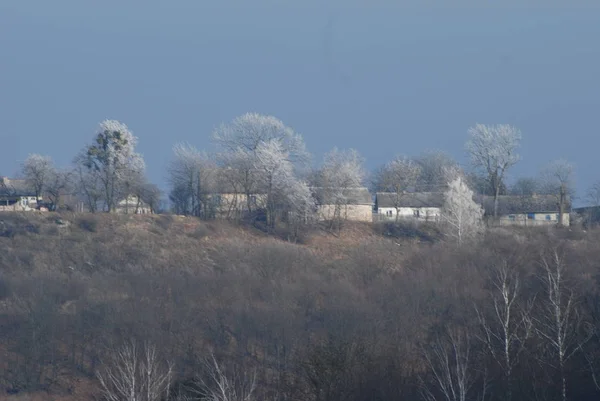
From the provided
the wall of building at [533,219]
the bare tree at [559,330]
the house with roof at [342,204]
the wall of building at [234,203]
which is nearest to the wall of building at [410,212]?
the house with roof at [342,204]

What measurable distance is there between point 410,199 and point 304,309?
30926 mm

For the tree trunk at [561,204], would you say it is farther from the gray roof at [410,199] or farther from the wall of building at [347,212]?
the wall of building at [347,212]

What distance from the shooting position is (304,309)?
4922cm

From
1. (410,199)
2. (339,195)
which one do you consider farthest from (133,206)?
(410,199)

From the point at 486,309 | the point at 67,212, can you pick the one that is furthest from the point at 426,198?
the point at 486,309

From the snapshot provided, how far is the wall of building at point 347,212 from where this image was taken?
71.1 m

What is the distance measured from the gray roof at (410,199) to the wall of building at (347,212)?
12.9 ft

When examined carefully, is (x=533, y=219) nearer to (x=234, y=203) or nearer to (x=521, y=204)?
(x=521, y=204)

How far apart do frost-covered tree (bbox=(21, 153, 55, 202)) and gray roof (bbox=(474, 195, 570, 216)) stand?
32020 mm

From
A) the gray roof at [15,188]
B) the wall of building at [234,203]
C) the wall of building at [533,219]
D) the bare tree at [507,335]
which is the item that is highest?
the gray roof at [15,188]

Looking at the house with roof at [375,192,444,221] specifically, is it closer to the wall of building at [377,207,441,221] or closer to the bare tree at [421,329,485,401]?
the wall of building at [377,207,441,221]

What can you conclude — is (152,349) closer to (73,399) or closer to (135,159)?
(73,399)

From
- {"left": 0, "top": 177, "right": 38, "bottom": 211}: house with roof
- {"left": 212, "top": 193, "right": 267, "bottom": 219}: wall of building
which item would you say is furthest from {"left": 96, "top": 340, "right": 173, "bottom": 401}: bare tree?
{"left": 0, "top": 177, "right": 38, "bottom": 211}: house with roof

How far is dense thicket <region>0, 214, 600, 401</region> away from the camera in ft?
110
